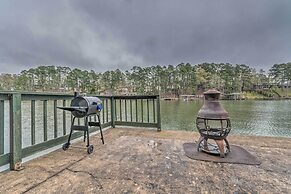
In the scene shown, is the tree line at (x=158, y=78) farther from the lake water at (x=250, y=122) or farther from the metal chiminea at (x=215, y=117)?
the metal chiminea at (x=215, y=117)

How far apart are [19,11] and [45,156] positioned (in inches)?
564

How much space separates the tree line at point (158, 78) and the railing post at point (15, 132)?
4842 centimetres

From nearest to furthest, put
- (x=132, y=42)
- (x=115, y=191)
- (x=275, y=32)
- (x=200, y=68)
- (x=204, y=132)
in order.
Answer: (x=115, y=191) < (x=204, y=132) < (x=275, y=32) < (x=132, y=42) < (x=200, y=68)

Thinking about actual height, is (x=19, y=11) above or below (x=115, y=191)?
above

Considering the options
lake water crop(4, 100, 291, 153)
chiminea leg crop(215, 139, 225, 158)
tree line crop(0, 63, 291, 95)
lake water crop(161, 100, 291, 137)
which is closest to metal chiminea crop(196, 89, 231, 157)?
chiminea leg crop(215, 139, 225, 158)

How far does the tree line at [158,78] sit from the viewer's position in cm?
5000

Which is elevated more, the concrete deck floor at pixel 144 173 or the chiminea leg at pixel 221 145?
the chiminea leg at pixel 221 145

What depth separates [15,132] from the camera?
1.99 meters

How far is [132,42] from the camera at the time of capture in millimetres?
27234

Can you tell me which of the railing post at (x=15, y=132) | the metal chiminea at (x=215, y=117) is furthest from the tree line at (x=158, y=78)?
the railing post at (x=15, y=132)

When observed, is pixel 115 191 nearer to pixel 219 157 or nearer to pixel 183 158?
pixel 183 158

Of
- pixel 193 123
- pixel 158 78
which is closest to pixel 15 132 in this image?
pixel 193 123

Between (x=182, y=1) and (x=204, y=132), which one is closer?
(x=204, y=132)

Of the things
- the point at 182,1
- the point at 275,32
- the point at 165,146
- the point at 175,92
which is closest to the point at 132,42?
the point at 182,1
